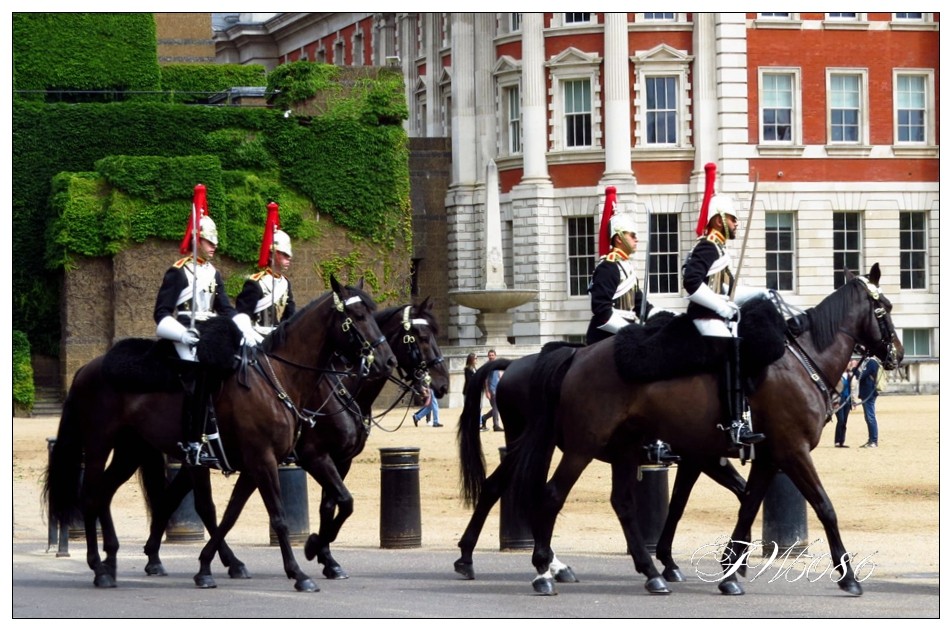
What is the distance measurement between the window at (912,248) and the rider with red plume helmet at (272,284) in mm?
37614

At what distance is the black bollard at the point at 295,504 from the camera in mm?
17391

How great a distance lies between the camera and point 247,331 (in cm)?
1433

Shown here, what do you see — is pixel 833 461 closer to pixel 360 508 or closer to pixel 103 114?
pixel 360 508

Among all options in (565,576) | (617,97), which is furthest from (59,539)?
Result: (617,97)

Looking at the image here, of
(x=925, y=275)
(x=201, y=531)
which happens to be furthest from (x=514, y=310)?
(x=201, y=531)

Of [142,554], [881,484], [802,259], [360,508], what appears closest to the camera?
[142,554]

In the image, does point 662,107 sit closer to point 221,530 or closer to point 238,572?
point 238,572

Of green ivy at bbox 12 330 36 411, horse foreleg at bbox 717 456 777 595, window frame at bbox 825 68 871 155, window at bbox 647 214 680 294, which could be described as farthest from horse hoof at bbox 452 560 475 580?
window frame at bbox 825 68 871 155

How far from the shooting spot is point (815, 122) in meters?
52.1

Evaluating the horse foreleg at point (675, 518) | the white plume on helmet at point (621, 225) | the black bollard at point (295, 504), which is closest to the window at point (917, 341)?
the black bollard at point (295, 504)

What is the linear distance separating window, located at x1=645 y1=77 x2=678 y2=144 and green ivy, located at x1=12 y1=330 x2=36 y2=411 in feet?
61.2

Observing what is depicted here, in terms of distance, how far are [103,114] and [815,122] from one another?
19.8m

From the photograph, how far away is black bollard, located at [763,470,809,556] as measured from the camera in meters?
15.3

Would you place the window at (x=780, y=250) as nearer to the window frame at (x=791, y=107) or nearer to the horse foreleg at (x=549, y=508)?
the window frame at (x=791, y=107)
